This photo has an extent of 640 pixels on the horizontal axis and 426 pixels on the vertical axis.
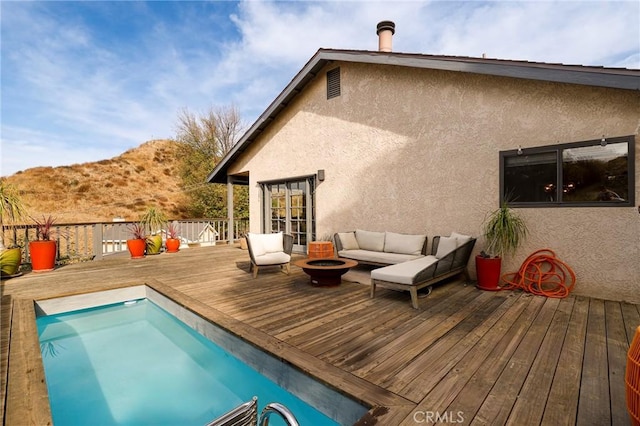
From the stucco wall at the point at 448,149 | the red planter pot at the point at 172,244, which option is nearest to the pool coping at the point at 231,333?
the stucco wall at the point at 448,149

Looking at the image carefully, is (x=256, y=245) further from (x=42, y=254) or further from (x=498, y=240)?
(x=42, y=254)

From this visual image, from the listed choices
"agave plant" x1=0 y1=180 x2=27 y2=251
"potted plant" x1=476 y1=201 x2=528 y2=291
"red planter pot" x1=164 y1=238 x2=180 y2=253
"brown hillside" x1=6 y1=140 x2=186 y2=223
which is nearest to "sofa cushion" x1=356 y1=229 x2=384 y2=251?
"potted plant" x1=476 y1=201 x2=528 y2=291

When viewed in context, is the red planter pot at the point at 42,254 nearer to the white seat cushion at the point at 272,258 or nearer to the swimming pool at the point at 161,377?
the swimming pool at the point at 161,377

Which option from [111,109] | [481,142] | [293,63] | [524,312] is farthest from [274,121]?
[111,109]

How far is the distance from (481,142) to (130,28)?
538 inches

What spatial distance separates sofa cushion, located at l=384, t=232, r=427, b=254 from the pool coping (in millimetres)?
3457

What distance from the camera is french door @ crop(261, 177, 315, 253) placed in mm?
7918

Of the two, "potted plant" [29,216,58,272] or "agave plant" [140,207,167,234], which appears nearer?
"potted plant" [29,216,58,272]

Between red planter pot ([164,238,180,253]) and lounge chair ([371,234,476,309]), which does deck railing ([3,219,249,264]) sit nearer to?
red planter pot ([164,238,180,253])

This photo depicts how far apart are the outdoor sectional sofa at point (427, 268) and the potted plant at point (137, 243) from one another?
18.9 ft

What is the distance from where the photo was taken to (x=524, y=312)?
3.57 metres

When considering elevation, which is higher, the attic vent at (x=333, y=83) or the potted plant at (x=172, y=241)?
the attic vent at (x=333, y=83)

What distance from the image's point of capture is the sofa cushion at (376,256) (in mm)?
5156

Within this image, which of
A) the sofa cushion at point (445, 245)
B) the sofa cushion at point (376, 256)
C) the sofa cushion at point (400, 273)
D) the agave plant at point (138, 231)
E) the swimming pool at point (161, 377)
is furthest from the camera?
the agave plant at point (138, 231)
